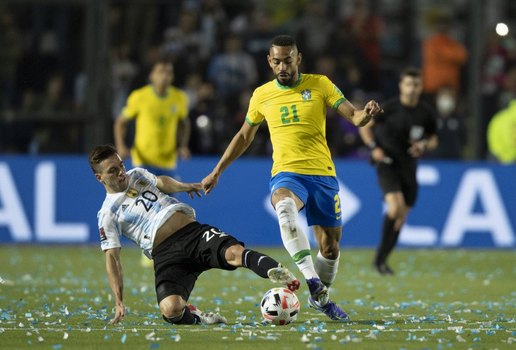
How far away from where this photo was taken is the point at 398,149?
13938mm

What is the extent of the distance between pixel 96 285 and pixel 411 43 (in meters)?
9.56

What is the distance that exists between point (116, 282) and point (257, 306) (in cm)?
206

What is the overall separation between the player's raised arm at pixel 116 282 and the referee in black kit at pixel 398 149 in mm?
5673

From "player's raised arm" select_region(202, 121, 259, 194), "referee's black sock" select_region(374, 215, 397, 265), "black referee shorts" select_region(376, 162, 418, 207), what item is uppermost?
"black referee shorts" select_region(376, 162, 418, 207)

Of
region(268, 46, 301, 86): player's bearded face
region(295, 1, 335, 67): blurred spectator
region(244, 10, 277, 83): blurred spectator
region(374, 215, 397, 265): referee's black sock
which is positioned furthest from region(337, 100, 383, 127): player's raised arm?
region(295, 1, 335, 67): blurred spectator

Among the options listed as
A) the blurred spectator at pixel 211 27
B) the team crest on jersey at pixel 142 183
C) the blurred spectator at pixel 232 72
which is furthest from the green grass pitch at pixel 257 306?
the blurred spectator at pixel 211 27

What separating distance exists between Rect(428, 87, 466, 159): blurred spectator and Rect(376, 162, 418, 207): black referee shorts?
14.2ft

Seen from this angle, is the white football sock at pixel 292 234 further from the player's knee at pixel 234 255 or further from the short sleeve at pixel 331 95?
the short sleeve at pixel 331 95

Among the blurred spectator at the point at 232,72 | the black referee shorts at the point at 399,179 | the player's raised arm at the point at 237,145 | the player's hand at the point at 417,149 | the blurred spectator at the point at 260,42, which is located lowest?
the player's raised arm at the point at 237,145

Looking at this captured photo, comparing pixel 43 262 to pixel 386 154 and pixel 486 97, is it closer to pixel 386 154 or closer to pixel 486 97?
pixel 386 154

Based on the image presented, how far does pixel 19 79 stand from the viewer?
18.0 metres

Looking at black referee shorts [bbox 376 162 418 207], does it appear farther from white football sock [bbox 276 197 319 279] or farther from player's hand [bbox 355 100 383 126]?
player's hand [bbox 355 100 383 126]

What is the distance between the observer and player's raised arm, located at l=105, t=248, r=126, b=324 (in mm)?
8375

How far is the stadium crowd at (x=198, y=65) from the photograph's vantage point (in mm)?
18062
